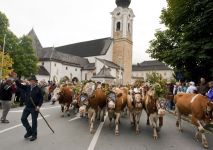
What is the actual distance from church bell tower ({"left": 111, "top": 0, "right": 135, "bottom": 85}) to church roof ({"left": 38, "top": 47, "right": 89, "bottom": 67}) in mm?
9261

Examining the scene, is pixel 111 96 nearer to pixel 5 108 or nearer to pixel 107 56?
pixel 5 108

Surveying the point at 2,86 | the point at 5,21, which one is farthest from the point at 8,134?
the point at 5,21

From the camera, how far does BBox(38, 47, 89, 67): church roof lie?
7266 cm

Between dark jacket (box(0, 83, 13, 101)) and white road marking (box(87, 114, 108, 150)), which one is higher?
dark jacket (box(0, 83, 13, 101))

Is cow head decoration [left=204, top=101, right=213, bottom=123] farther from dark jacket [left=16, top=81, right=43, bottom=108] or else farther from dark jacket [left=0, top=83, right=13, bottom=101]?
dark jacket [left=0, top=83, right=13, bottom=101]

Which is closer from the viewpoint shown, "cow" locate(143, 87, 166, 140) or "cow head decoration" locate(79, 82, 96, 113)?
"cow" locate(143, 87, 166, 140)

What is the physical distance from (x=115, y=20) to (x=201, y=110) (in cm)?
7119

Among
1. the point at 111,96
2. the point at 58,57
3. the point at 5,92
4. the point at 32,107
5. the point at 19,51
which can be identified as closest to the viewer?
the point at 32,107

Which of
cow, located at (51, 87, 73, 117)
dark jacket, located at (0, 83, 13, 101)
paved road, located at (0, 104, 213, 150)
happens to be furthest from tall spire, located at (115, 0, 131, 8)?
paved road, located at (0, 104, 213, 150)

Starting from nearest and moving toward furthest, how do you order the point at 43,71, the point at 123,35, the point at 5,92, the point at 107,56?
1. the point at 5,92
2. the point at 43,71
3. the point at 123,35
4. the point at 107,56

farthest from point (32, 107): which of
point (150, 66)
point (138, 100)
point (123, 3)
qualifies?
point (150, 66)

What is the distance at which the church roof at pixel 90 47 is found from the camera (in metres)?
80.0

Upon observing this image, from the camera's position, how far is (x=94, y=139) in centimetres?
965

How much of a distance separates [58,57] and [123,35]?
17126mm
